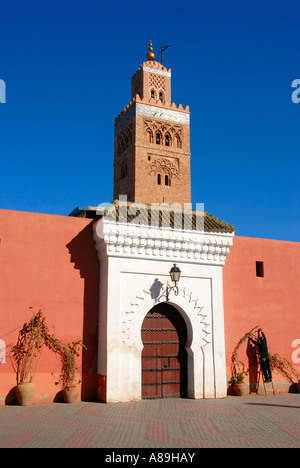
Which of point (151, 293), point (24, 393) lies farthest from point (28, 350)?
point (151, 293)

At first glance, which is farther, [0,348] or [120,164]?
[120,164]

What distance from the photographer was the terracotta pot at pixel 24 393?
366 inches

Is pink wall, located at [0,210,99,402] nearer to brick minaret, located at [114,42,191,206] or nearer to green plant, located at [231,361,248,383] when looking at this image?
green plant, located at [231,361,248,383]

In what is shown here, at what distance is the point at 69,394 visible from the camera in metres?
9.79

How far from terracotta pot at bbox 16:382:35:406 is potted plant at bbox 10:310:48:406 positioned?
85 mm

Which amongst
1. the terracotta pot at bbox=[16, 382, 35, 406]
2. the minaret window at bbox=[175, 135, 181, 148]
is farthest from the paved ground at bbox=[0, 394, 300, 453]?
the minaret window at bbox=[175, 135, 181, 148]

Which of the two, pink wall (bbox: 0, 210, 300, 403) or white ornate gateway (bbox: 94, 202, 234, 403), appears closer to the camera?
pink wall (bbox: 0, 210, 300, 403)

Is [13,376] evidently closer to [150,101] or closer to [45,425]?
[45,425]

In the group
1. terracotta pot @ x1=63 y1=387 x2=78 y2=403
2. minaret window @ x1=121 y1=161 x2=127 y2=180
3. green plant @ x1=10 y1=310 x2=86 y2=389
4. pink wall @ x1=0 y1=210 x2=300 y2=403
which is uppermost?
minaret window @ x1=121 y1=161 x2=127 y2=180

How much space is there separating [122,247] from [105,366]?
275 centimetres

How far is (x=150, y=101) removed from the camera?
77.2ft

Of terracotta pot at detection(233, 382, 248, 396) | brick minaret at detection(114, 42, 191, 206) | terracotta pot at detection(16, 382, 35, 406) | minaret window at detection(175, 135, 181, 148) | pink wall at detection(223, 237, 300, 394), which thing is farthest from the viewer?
minaret window at detection(175, 135, 181, 148)

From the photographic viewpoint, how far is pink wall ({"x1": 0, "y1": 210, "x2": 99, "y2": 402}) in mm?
9805
